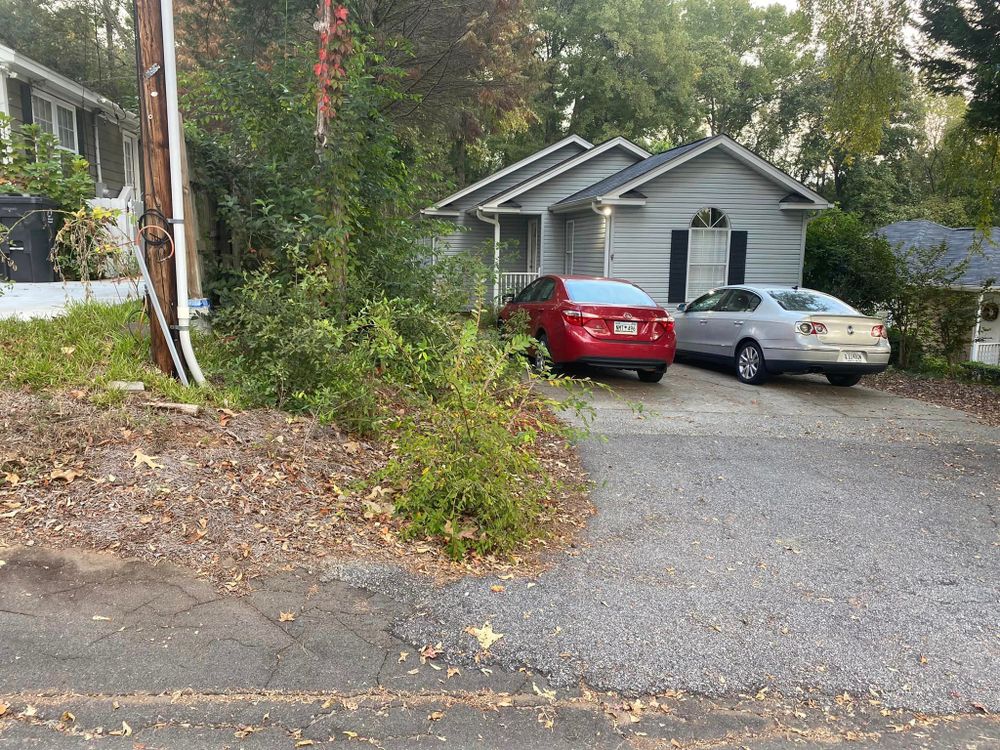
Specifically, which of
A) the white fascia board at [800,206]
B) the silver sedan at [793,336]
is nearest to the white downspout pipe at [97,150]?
the silver sedan at [793,336]

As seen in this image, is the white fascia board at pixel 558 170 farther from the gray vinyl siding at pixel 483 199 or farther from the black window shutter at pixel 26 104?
the black window shutter at pixel 26 104

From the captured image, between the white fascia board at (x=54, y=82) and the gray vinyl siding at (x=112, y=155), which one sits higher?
the white fascia board at (x=54, y=82)

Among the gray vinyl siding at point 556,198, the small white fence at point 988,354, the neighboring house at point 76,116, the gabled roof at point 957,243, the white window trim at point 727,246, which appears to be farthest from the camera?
the small white fence at point 988,354

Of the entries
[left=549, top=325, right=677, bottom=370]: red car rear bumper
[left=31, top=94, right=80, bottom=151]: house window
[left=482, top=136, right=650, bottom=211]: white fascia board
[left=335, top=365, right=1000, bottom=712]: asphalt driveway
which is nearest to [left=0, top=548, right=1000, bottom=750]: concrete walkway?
[left=335, top=365, right=1000, bottom=712]: asphalt driveway

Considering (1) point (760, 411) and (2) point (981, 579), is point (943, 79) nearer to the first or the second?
(1) point (760, 411)

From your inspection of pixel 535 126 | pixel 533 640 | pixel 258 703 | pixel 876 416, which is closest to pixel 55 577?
pixel 258 703

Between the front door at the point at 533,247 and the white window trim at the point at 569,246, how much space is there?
1237 mm

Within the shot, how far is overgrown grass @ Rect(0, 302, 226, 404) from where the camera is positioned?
5.32 meters

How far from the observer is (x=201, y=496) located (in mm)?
4453

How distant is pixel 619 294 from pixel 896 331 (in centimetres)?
624

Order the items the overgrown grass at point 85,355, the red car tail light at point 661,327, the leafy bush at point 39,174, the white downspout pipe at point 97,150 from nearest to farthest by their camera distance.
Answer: the overgrown grass at point 85,355
the red car tail light at point 661,327
the leafy bush at point 39,174
the white downspout pipe at point 97,150

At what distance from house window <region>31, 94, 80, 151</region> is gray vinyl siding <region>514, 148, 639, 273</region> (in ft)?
34.8

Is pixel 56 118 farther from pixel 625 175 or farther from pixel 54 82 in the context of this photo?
pixel 625 175

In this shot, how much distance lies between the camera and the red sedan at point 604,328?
9.60 meters
